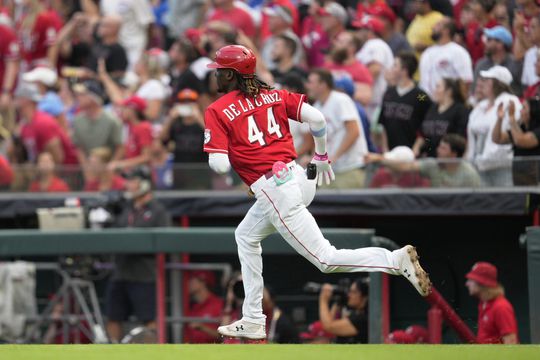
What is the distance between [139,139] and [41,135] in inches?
44.3

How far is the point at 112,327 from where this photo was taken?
13.0m

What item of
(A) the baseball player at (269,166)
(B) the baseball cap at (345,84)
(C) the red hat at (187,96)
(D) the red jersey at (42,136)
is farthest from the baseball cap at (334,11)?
(A) the baseball player at (269,166)

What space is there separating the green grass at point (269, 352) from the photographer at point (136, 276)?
4672 millimetres

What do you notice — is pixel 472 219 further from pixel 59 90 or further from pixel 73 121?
pixel 59 90

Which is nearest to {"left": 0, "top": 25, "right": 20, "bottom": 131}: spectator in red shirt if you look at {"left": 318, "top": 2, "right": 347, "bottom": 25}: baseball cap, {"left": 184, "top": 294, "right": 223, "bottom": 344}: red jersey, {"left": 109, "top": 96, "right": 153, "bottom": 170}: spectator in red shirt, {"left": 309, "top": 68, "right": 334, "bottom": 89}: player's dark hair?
{"left": 109, "top": 96, "right": 153, "bottom": 170}: spectator in red shirt

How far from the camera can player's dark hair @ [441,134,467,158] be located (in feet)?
39.1

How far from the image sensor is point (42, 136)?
14.4m

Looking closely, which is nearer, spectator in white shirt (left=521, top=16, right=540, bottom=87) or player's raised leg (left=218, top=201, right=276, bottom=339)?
player's raised leg (left=218, top=201, right=276, bottom=339)

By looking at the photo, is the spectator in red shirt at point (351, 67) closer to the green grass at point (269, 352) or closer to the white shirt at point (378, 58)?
the white shirt at point (378, 58)

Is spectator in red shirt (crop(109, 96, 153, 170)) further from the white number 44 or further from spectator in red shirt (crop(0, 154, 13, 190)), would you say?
the white number 44

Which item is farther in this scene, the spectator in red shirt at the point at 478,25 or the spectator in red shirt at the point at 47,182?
the spectator in red shirt at the point at 47,182

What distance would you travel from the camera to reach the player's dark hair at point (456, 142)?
11.9m

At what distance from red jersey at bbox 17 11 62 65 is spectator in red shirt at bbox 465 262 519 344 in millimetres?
8309

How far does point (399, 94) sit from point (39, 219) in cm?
390
